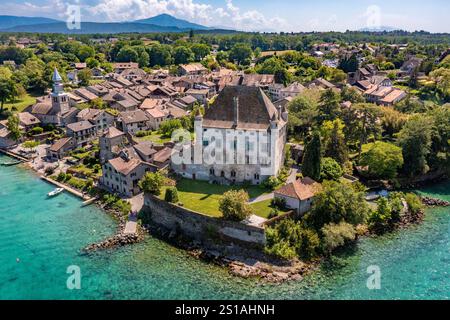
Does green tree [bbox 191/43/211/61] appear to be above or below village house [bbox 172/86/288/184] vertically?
above

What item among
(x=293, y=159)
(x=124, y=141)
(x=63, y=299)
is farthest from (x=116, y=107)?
(x=63, y=299)

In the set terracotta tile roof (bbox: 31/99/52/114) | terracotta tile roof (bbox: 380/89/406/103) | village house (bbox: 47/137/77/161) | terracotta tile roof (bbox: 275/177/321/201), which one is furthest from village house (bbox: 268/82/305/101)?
terracotta tile roof (bbox: 31/99/52/114)

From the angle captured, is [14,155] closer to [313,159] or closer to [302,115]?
[302,115]

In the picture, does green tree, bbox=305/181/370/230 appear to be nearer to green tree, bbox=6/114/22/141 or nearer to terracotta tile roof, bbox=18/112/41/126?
green tree, bbox=6/114/22/141

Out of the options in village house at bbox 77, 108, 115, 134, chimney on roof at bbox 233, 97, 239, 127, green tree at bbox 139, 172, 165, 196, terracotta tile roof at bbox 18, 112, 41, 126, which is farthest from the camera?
terracotta tile roof at bbox 18, 112, 41, 126

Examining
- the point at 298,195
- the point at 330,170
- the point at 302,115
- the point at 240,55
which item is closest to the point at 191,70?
the point at 240,55
